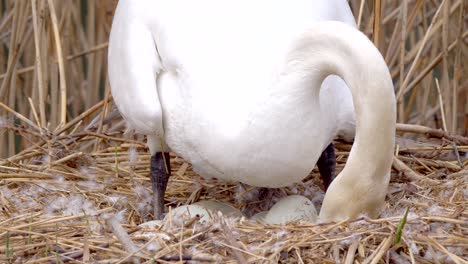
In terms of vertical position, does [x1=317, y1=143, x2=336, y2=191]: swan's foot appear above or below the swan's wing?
below

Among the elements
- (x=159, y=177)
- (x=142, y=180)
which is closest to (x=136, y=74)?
(x=159, y=177)

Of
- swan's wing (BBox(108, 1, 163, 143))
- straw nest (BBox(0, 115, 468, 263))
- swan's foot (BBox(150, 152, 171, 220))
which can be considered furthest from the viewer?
swan's foot (BBox(150, 152, 171, 220))

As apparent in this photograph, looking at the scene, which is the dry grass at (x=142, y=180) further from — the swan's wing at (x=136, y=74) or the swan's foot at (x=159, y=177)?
the swan's wing at (x=136, y=74)

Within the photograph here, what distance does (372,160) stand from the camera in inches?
110

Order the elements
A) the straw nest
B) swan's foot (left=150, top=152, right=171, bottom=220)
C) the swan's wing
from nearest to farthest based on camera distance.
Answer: the straw nest < the swan's wing < swan's foot (left=150, top=152, right=171, bottom=220)

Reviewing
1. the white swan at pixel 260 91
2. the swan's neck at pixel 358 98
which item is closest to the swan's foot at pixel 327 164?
the white swan at pixel 260 91

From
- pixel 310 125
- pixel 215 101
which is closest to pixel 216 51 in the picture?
pixel 215 101

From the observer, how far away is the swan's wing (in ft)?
10.6

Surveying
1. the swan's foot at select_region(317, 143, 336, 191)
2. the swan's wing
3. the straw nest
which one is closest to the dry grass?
the straw nest

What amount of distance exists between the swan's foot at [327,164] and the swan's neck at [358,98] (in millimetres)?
662

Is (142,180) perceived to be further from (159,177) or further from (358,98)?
(358,98)

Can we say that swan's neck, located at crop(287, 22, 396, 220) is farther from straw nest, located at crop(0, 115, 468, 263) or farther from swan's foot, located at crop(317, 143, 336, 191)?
swan's foot, located at crop(317, 143, 336, 191)

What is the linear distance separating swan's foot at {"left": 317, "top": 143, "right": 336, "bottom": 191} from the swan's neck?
0.66 meters

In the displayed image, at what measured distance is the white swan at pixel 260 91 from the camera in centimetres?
281
